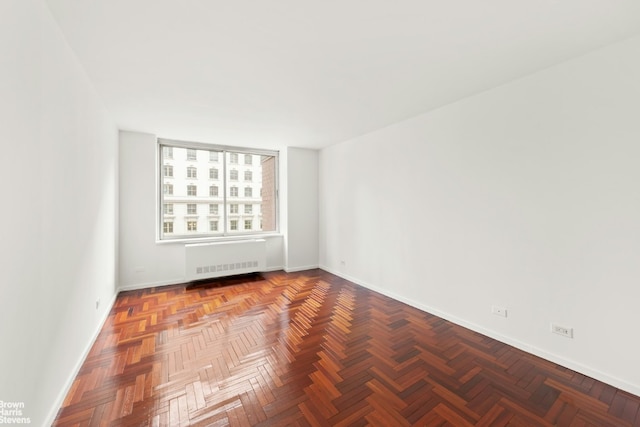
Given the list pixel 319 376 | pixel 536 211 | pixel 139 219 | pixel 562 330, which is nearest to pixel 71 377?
pixel 319 376

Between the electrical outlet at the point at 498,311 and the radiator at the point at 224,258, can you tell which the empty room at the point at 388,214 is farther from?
the radiator at the point at 224,258

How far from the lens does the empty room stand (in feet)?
5.05

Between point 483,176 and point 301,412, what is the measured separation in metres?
2.73

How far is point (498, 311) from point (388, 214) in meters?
1.77

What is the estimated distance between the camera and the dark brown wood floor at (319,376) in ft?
5.32

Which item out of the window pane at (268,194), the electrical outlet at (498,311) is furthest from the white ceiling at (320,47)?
the window pane at (268,194)

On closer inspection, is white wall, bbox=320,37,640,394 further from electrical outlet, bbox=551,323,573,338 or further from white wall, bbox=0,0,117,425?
white wall, bbox=0,0,117,425

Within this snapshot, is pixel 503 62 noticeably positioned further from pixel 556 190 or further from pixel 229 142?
pixel 229 142

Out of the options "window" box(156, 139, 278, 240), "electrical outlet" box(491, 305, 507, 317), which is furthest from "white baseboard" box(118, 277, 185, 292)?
"electrical outlet" box(491, 305, 507, 317)

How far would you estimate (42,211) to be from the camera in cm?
148

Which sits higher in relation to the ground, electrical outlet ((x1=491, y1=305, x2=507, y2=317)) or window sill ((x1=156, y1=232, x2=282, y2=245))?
window sill ((x1=156, y1=232, x2=282, y2=245))

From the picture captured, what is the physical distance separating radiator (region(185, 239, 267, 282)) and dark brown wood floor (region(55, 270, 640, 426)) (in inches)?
48.5

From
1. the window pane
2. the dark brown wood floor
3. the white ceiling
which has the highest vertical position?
the white ceiling

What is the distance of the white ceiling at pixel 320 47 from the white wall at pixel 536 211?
1.08 ft
